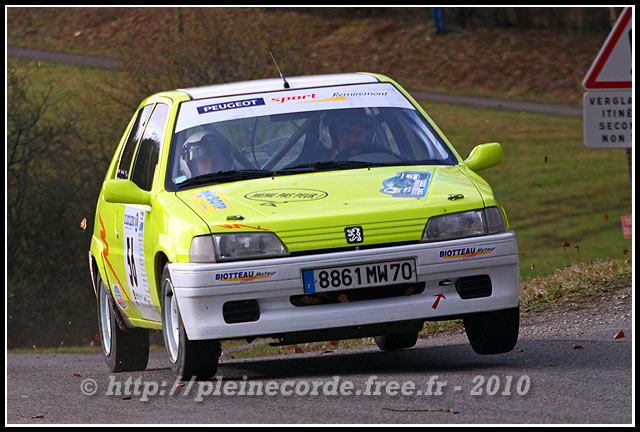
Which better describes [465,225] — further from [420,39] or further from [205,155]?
[420,39]

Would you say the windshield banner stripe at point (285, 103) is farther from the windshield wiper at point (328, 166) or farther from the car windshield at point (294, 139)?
the windshield wiper at point (328, 166)

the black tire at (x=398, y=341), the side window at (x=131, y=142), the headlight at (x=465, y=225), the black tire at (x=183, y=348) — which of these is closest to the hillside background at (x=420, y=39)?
the side window at (x=131, y=142)

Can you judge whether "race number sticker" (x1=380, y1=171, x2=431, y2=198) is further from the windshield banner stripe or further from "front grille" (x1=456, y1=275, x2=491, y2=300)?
the windshield banner stripe

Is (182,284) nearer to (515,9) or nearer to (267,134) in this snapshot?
(267,134)

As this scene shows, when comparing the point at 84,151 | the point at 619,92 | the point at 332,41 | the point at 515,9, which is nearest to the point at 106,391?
the point at 619,92

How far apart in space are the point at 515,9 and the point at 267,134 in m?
45.5

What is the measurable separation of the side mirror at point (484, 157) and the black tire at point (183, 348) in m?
2.22

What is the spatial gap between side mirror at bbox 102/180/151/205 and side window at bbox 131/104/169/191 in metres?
0.20

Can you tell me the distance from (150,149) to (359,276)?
2368 mm

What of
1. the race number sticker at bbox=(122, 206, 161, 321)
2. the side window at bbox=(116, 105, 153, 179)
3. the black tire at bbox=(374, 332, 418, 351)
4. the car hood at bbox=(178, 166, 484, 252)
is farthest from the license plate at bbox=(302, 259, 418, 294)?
the black tire at bbox=(374, 332, 418, 351)

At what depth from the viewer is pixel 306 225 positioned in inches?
285

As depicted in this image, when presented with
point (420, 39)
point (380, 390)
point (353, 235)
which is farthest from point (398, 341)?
point (420, 39)

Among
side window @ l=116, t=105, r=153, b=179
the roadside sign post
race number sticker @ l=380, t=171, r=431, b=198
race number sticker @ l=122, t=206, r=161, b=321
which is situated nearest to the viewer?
race number sticker @ l=380, t=171, r=431, b=198

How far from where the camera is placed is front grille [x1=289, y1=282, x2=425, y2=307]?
287 inches
